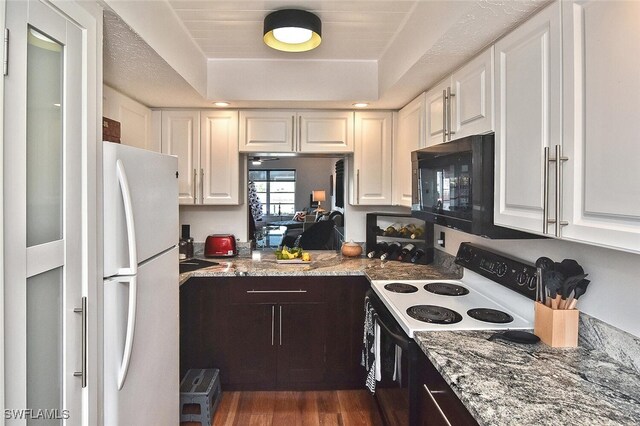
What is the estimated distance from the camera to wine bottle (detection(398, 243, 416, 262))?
9.61ft

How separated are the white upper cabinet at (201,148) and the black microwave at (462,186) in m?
1.51

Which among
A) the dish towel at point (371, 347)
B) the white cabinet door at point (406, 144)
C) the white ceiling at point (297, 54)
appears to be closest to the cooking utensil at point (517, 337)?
the dish towel at point (371, 347)

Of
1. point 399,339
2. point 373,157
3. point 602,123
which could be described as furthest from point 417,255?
point 602,123

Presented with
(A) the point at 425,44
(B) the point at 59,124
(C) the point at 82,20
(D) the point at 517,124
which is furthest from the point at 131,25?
(D) the point at 517,124

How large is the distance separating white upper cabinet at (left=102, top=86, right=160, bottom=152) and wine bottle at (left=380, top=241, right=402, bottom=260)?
1.97 metres

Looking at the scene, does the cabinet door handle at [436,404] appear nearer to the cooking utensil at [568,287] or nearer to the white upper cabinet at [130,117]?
the cooking utensil at [568,287]

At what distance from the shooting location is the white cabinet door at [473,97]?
1610mm

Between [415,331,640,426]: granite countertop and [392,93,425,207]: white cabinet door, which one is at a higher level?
[392,93,425,207]: white cabinet door

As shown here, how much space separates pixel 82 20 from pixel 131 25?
1.08ft

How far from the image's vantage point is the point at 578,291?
1374 mm

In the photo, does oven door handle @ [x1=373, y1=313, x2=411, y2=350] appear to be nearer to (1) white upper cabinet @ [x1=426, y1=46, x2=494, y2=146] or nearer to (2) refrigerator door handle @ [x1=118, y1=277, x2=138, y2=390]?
(1) white upper cabinet @ [x1=426, y1=46, x2=494, y2=146]

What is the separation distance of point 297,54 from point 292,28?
73 centimetres

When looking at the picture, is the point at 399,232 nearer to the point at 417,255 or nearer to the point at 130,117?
the point at 417,255

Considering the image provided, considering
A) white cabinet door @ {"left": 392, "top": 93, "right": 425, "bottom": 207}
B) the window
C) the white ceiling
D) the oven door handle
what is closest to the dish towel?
the oven door handle
